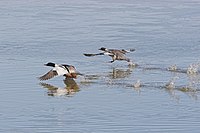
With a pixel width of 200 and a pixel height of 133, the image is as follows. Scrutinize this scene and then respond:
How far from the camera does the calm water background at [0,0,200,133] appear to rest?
501 inches

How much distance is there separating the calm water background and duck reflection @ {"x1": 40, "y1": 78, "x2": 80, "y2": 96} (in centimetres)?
17

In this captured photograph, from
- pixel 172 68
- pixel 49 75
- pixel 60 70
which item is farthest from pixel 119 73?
pixel 49 75

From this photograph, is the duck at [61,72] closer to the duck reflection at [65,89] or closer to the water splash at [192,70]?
the duck reflection at [65,89]

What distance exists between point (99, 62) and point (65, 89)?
3.51 metres

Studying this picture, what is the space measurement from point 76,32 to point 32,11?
5.91 meters

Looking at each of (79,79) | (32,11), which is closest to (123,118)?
(79,79)

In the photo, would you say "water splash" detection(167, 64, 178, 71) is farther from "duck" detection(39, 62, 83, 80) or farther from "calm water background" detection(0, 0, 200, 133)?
"duck" detection(39, 62, 83, 80)

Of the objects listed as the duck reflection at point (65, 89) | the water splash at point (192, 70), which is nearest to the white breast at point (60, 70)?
the duck reflection at point (65, 89)

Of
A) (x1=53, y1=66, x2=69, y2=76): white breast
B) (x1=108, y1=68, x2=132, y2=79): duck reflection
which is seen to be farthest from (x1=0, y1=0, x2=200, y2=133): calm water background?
(x1=53, y1=66, x2=69, y2=76): white breast

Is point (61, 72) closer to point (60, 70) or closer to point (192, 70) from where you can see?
point (60, 70)

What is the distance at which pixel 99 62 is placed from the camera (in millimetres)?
19922

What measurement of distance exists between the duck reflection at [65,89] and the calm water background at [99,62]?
167 millimetres

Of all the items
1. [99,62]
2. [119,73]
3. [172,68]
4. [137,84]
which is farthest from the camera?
[99,62]

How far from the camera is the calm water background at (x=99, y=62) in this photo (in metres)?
12.7
